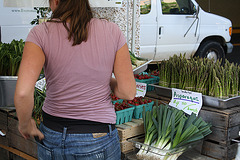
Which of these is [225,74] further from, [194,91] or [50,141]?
[50,141]

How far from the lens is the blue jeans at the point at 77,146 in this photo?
1659 millimetres

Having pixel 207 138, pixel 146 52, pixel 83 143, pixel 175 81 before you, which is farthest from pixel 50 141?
pixel 146 52

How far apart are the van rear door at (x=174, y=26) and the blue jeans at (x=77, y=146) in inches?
233

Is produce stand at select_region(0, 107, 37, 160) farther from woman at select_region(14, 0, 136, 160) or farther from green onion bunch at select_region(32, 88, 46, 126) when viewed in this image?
woman at select_region(14, 0, 136, 160)

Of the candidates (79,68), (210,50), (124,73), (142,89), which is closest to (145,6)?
(210,50)

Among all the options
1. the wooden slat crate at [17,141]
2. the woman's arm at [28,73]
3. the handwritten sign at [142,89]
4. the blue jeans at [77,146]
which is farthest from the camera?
the handwritten sign at [142,89]

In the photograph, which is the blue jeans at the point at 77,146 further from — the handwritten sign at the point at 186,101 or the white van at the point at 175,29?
the white van at the point at 175,29

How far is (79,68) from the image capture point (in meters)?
1.59

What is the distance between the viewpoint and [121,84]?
1733 mm

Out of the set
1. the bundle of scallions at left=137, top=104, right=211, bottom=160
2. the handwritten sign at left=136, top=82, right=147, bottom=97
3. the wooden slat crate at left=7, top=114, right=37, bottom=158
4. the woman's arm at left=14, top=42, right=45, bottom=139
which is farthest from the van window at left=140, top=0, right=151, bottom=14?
the woman's arm at left=14, top=42, right=45, bottom=139

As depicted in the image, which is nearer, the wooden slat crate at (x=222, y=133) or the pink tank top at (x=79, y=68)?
the pink tank top at (x=79, y=68)

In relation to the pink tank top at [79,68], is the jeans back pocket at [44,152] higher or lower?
lower

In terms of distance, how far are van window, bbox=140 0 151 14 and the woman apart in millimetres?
5560

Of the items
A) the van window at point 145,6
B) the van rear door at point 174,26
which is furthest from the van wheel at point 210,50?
the van window at point 145,6
